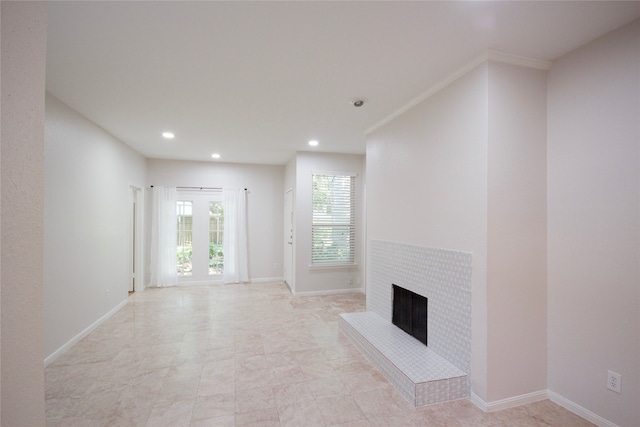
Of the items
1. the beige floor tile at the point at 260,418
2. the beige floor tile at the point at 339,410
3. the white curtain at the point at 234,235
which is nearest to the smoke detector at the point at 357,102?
the beige floor tile at the point at 339,410

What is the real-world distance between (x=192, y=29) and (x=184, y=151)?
155 inches

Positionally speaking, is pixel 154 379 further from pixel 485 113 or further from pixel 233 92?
pixel 485 113

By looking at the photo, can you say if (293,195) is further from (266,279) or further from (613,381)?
(613,381)

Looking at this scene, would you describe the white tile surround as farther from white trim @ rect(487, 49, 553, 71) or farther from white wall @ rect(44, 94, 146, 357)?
white wall @ rect(44, 94, 146, 357)

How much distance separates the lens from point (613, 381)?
201 centimetres

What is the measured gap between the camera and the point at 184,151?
560 cm

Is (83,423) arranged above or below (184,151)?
below

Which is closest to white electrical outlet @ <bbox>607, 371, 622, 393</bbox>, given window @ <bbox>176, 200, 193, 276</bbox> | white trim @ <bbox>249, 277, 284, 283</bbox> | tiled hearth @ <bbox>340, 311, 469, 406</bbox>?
tiled hearth @ <bbox>340, 311, 469, 406</bbox>

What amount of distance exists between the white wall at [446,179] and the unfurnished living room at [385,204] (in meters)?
0.02

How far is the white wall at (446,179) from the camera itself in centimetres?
231

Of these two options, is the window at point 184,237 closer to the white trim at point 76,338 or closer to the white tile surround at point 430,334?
the white trim at point 76,338

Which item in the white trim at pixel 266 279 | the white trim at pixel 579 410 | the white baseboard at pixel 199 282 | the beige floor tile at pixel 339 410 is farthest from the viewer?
the white trim at pixel 266 279

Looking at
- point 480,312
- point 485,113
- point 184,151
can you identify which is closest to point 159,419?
point 480,312

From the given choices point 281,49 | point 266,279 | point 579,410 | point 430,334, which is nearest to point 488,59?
point 281,49
